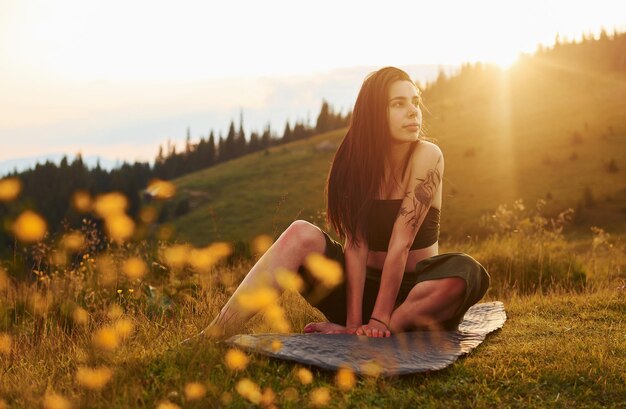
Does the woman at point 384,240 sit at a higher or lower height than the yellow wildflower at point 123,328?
higher

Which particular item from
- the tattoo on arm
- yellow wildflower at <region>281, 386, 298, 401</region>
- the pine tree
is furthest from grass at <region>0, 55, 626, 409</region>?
the pine tree

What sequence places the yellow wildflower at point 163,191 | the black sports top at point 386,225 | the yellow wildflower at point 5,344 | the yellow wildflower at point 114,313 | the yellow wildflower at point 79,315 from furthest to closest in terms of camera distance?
the yellow wildflower at point 163,191, the yellow wildflower at point 79,315, the yellow wildflower at point 114,313, the yellow wildflower at point 5,344, the black sports top at point 386,225

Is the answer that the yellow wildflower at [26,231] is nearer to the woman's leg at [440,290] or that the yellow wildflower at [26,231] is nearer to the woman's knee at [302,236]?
the woman's knee at [302,236]

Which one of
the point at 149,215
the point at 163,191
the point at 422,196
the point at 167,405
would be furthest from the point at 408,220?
the point at 163,191

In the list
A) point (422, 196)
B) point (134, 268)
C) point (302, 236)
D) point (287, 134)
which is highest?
point (422, 196)

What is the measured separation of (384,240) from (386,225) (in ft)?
0.37

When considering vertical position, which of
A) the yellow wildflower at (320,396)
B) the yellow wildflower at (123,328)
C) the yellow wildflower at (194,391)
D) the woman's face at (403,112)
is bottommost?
the yellow wildflower at (123,328)

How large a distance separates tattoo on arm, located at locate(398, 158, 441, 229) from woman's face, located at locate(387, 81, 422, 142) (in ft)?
0.97

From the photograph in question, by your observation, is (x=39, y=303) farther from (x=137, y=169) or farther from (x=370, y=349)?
(x=137, y=169)

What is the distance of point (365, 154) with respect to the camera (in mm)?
4473

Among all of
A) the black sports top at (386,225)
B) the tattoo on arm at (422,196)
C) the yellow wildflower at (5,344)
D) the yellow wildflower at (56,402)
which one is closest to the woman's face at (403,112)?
the tattoo on arm at (422,196)

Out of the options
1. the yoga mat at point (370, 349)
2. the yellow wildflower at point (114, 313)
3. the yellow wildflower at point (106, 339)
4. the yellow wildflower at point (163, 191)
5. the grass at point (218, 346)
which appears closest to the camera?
the grass at point (218, 346)

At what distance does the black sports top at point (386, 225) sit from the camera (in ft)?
14.5

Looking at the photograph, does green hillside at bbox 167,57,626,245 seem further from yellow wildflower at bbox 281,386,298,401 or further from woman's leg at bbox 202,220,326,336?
yellow wildflower at bbox 281,386,298,401
